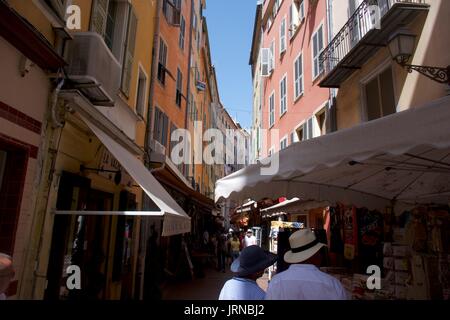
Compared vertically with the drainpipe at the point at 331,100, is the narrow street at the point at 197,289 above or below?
below

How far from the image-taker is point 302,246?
10.1ft

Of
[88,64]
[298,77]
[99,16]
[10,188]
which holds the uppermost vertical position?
[298,77]

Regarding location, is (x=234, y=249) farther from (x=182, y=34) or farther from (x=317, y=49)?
(x=182, y=34)

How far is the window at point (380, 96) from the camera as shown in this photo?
854cm

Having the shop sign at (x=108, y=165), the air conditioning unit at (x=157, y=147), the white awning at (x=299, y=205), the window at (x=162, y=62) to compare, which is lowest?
the white awning at (x=299, y=205)

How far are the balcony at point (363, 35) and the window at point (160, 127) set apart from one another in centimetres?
574

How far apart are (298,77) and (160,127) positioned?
6.30 metres

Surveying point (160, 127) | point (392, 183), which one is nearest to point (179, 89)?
point (160, 127)

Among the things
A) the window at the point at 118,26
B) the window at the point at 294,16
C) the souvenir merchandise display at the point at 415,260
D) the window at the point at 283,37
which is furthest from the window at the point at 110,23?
the window at the point at 283,37

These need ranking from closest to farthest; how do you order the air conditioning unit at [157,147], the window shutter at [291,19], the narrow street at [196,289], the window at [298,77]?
the narrow street at [196,289]
the air conditioning unit at [157,147]
the window at [298,77]
the window shutter at [291,19]

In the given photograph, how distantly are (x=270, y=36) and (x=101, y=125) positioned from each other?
710 inches

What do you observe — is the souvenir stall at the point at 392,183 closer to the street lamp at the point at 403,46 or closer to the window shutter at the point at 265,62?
the street lamp at the point at 403,46
